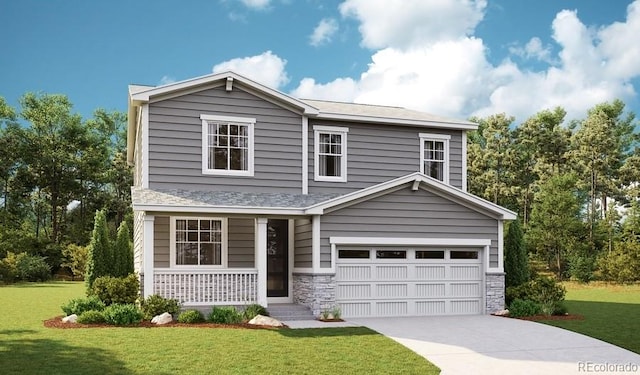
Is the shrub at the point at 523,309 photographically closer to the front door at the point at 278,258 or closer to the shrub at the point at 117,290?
the front door at the point at 278,258

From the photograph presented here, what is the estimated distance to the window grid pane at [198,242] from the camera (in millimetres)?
17375

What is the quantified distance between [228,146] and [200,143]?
802 millimetres

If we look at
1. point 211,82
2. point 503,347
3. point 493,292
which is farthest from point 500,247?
point 211,82

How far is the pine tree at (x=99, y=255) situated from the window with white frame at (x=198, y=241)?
2778 millimetres

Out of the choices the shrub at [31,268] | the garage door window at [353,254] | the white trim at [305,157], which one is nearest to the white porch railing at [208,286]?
the garage door window at [353,254]

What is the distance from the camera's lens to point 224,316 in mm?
14609

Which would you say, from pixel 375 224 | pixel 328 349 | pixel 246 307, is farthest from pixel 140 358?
pixel 375 224

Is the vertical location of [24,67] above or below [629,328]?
above

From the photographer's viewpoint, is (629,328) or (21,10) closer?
(629,328)

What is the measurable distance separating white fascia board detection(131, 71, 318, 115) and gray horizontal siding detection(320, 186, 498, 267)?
11.9ft

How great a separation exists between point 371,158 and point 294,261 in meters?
4.09

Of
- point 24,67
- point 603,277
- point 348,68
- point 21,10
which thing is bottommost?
point 603,277

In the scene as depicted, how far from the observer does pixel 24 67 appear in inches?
2329

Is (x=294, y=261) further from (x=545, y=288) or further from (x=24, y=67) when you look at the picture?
(x=24, y=67)
